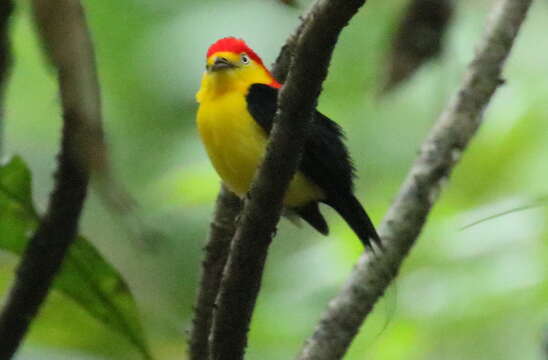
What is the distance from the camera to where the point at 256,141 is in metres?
3.55

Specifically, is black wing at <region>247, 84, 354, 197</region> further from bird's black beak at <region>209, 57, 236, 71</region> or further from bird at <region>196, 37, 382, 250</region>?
bird's black beak at <region>209, 57, 236, 71</region>

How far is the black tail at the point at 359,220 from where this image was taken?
327cm

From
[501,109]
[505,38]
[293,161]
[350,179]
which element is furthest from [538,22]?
[293,161]

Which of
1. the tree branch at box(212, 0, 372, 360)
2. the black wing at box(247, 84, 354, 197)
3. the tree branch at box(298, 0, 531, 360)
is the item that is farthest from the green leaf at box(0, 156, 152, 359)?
the black wing at box(247, 84, 354, 197)

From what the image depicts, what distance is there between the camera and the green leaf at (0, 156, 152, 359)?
2855 mm

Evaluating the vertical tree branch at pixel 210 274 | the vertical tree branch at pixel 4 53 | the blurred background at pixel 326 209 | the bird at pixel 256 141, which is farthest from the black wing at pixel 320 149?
the vertical tree branch at pixel 4 53

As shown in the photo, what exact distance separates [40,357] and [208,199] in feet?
3.38

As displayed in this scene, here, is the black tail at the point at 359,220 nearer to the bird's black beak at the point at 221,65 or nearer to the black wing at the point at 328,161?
the black wing at the point at 328,161

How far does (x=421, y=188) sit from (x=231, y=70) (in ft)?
2.90

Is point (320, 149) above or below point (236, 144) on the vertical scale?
above

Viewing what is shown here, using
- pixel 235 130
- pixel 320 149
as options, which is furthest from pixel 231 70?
pixel 320 149

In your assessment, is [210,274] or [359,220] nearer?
[210,274]

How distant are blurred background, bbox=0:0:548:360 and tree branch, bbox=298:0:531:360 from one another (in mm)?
144

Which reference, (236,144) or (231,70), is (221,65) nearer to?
(231,70)
